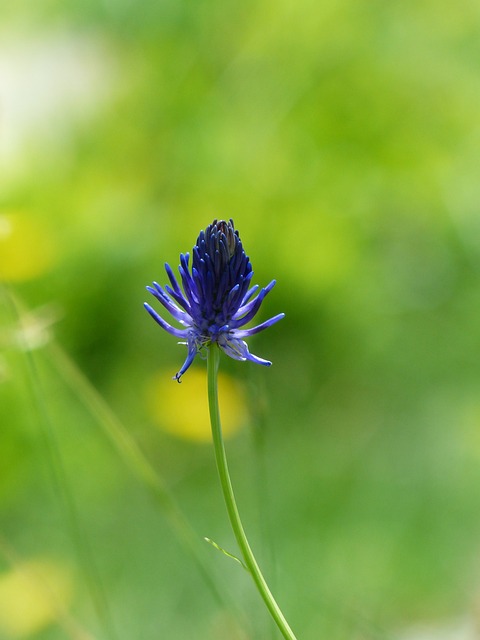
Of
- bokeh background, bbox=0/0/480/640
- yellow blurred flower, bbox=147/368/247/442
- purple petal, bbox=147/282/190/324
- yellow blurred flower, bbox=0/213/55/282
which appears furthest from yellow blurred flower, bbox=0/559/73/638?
purple petal, bbox=147/282/190/324

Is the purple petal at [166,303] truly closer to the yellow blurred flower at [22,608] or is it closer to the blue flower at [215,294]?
the blue flower at [215,294]

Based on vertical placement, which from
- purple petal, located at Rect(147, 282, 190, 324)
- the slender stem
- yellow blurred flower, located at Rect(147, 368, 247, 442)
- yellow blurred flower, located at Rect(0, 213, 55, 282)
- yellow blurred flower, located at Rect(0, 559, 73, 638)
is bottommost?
the slender stem

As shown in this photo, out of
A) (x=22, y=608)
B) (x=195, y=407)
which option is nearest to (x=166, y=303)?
(x=22, y=608)

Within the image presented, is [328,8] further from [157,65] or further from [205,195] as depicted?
[205,195]

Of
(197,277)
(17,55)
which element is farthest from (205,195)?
(197,277)

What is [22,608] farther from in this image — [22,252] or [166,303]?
[166,303]

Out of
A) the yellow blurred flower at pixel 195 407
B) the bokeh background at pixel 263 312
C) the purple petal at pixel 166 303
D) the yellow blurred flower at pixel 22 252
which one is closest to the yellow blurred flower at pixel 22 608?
the bokeh background at pixel 263 312

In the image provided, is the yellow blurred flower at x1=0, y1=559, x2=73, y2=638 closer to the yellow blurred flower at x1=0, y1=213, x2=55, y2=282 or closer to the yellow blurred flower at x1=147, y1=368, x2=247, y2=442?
the yellow blurred flower at x1=147, y1=368, x2=247, y2=442
